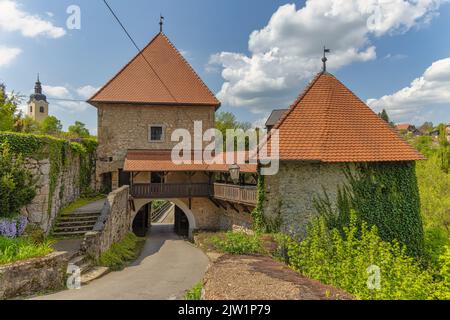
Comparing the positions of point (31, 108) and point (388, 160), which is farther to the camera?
point (31, 108)

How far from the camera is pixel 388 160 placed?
401 inches

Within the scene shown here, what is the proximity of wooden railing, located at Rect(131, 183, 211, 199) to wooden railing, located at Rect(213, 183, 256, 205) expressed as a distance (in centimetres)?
101

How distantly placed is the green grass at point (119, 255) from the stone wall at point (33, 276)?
7.47 ft

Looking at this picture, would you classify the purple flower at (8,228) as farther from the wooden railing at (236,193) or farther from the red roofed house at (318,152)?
the wooden railing at (236,193)

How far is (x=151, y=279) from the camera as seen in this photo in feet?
24.9

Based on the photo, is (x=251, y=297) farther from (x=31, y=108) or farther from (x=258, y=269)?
(x=31, y=108)

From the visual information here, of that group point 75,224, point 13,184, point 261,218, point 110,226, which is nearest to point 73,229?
point 75,224

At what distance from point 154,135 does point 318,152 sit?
436 inches

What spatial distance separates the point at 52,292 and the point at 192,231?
11099mm

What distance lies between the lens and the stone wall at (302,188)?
9.93 metres

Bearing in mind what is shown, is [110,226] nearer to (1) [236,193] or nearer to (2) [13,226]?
(2) [13,226]
